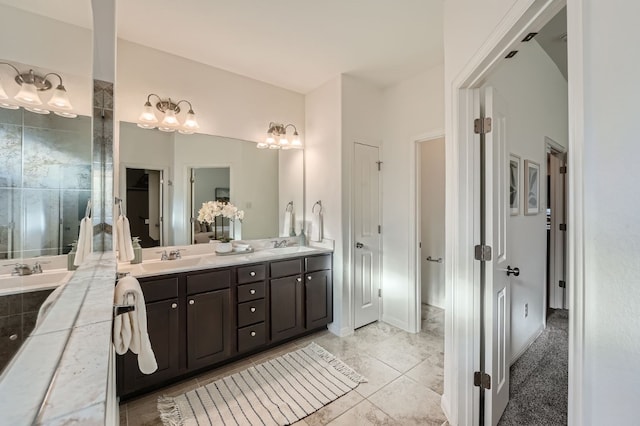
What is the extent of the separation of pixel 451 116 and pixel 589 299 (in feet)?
4.22

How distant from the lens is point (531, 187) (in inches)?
91.0

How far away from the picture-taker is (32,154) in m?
0.87

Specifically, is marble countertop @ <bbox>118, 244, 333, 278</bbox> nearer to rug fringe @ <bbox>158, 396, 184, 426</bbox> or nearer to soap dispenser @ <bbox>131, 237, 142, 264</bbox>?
soap dispenser @ <bbox>131, 237, 142, 264</bbox>

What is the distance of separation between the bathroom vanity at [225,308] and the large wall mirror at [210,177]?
1.51 feet

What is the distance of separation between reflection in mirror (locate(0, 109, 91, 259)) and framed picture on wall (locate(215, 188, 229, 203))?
50.9 inches

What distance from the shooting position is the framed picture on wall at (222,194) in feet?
9.02

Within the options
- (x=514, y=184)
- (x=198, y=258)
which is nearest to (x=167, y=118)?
(x=198, y=258)

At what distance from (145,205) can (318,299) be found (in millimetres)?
1917

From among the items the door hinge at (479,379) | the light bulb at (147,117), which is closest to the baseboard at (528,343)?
the door hinge at (479,379)

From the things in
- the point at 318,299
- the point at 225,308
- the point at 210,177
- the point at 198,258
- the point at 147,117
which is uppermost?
the point at 147,117

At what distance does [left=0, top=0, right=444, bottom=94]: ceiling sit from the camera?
189 cm

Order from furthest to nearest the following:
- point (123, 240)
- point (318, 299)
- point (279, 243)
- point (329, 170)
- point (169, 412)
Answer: point (279, 243) → point (329, 170) → point (318, 299) → point (123, 240) → point (169, 412)

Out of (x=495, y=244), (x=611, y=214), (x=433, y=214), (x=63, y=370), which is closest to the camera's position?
(x=63, y=370)

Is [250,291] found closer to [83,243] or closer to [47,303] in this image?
[83,243]
